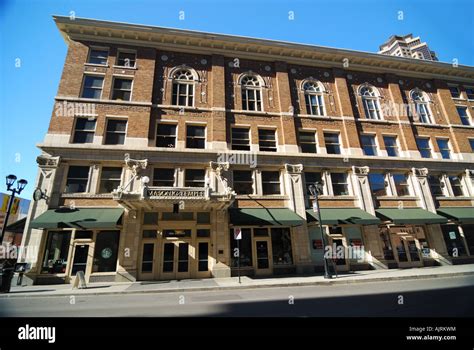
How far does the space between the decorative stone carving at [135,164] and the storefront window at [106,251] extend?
3.95m

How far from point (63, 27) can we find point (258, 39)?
1483 cm

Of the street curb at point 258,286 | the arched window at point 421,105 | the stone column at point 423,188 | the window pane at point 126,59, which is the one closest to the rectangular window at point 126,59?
the window pane at point 126,59

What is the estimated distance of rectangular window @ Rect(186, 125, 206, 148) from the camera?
16.9m

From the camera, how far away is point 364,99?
21.2 meters

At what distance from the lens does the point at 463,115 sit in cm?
2308

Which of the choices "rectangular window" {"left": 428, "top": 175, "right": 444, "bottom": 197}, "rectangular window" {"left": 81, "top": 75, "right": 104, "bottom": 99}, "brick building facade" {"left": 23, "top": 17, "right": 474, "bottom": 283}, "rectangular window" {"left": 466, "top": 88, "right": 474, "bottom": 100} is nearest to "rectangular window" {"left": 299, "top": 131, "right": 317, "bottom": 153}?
"brick building facade" {"left": 23, "top": 17, "right": 474, "bottom": 283}

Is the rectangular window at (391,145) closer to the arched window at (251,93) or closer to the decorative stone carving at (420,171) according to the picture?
the decorative stone carving at (420,171)

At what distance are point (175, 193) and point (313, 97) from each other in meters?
14.8

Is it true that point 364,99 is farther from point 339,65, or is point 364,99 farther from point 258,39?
point 258,39

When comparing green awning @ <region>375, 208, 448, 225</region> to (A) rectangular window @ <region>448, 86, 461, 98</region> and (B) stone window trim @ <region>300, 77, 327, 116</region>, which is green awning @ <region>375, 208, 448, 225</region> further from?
(A) rectangular window @ <region>448, 86, 461, 98</region>

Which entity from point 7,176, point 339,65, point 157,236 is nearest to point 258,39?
point 339,65

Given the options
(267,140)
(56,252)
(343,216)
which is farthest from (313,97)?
(56,252)

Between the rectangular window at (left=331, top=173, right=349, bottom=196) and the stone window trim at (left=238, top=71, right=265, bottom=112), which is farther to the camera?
the stone window trim at (left=238, top=71, right=265, bottom=112)

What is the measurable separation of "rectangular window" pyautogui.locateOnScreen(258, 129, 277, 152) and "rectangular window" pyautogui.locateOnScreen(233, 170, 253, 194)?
253 cm
